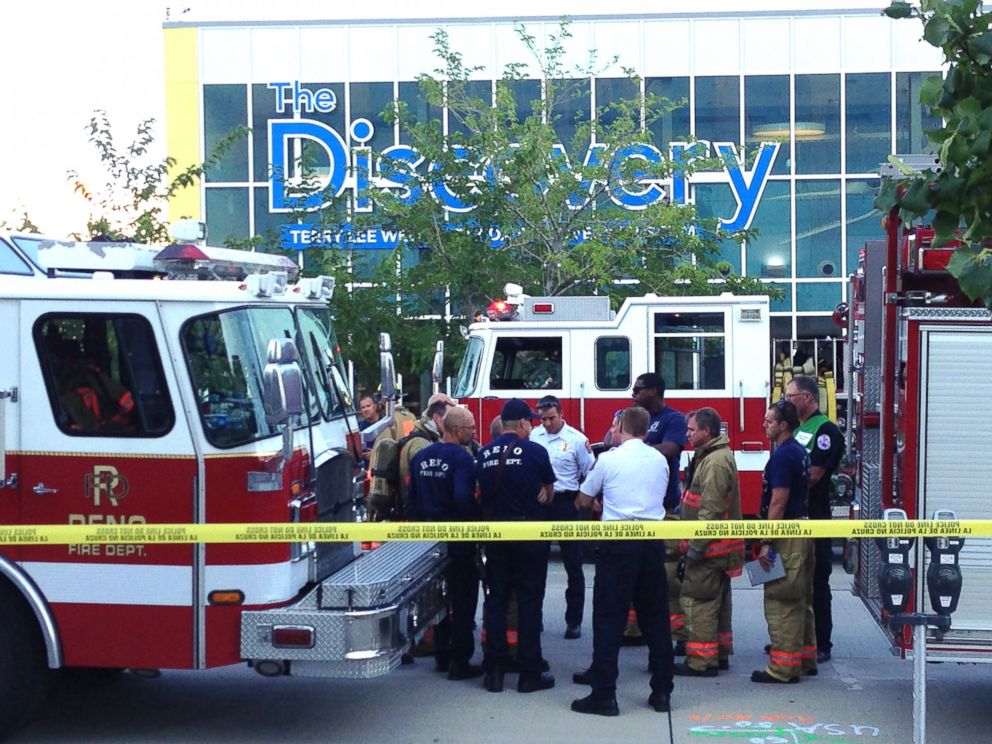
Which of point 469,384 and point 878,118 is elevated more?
point 878,118

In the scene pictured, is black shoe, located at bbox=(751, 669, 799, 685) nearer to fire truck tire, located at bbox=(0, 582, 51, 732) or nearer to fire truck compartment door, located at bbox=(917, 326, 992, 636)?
fire truck compartment door, located at bbox=(917, 326, 992, 636)

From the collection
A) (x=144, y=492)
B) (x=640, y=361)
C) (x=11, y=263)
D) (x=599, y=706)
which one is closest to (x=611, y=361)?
(x=640, y=361)

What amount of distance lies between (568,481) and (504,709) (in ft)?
7.71

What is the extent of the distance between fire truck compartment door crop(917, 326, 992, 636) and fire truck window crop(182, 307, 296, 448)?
11.6 ft

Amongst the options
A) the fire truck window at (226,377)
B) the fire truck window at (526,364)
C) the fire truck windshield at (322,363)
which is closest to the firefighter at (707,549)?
the fire truck windshield at (322,363)

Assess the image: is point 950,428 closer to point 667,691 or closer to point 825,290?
point 667,691

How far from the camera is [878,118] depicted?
2672 centimetres

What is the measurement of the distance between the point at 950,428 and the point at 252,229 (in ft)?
71.6

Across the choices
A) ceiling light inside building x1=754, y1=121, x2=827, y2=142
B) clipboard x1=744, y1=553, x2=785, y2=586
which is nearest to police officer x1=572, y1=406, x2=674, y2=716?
clipboard x1=744, y1=553, x2=785, y2=586

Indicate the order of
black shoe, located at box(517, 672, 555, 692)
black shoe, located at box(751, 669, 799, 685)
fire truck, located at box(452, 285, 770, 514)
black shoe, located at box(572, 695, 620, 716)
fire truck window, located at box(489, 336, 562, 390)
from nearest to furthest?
1. black shoe, located at box(572, 695, 620, 716)
2. black shoe, located at box(517, 672, 555, 692)
3. black shoe, located at box(751, 669, 799, 685)
4. fire truck, located at box(452, 285, 770, 514)
5. fire truck window, located at box(489, 336, 562, 390)

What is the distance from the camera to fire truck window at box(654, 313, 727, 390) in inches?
514

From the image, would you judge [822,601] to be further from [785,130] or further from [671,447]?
[785,130]

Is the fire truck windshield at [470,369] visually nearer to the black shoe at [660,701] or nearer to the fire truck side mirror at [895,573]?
the black shoe at [660,701]

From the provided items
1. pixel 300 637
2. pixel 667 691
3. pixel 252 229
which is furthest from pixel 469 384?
pixel 252 229
